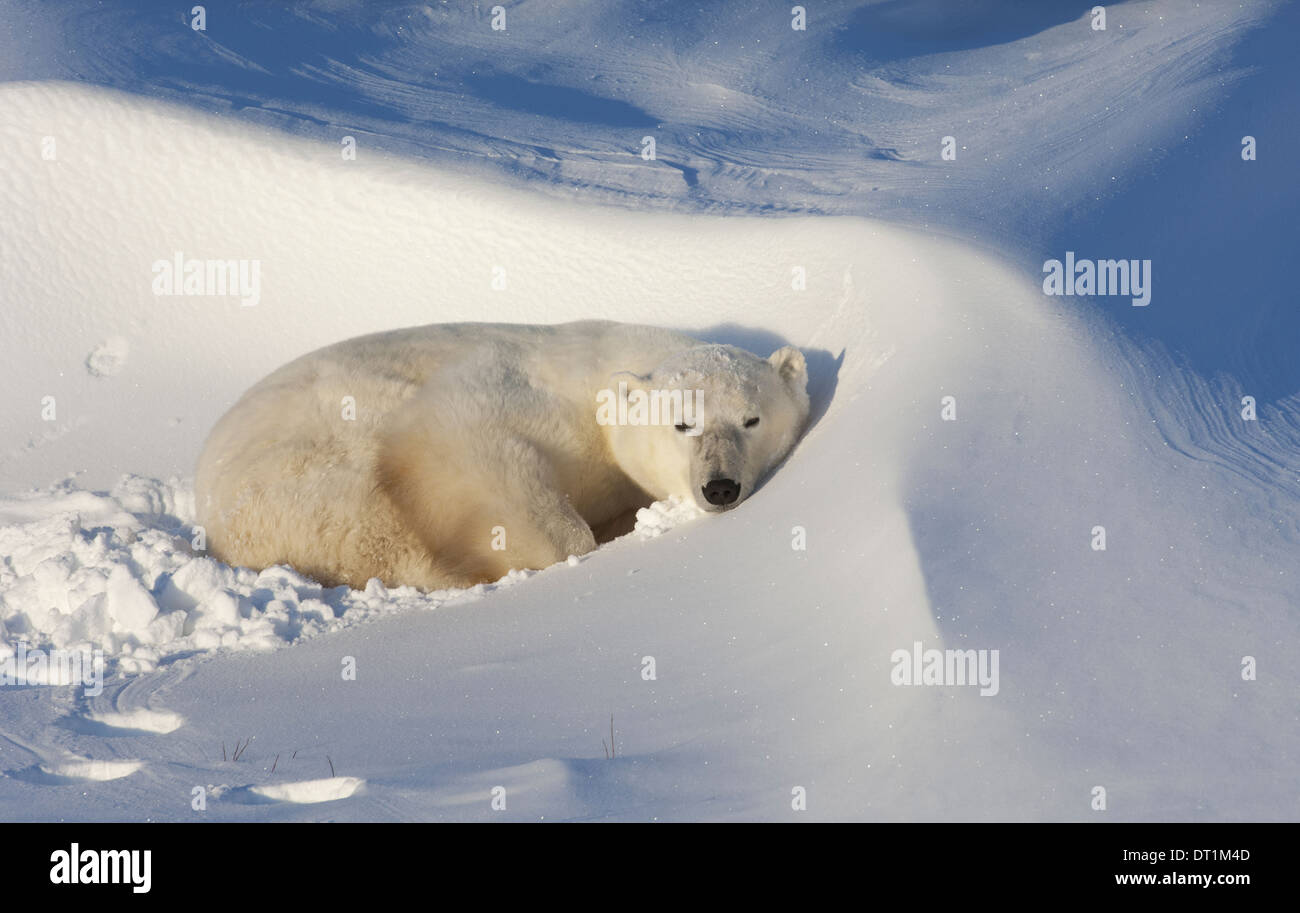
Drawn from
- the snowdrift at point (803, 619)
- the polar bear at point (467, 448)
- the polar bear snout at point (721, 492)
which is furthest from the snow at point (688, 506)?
the polar bear at point (467, 448)

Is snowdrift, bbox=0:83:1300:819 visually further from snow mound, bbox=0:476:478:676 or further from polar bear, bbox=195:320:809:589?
polar bear, bbox=195:320:809:589

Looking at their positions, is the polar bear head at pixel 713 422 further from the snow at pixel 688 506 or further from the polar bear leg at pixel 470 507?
the polar bear leg at pixel 470 507

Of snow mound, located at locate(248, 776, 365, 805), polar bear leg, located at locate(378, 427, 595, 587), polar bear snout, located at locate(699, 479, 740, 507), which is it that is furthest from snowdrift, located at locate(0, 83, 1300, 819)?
polar bear leg, located at locate(378, 427, 595, 587)

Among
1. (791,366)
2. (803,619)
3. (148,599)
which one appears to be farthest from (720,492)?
(148,599)

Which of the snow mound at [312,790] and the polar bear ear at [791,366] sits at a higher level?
the polar bear ear at [791,366]

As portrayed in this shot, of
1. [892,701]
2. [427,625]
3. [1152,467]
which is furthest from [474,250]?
[892,701]

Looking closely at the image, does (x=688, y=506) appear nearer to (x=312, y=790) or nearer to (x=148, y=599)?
(x=148, y=599)
